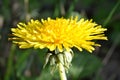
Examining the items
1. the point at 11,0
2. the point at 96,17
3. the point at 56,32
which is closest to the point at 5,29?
the point at 11,0

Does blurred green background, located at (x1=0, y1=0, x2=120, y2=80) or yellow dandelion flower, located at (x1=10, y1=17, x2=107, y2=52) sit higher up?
blurred green background, located at (x1=0, y1=0, x2=120, y2=80)

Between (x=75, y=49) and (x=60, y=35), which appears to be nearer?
(x=60, y=35)

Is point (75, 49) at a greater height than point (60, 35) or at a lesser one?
greater

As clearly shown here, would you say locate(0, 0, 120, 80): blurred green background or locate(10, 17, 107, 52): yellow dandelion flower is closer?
locate(10, 17, 107, 52): yellow dandelion flower

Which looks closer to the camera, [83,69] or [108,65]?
[83,69]

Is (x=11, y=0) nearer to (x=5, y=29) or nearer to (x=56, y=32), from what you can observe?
(x=5, y=29)

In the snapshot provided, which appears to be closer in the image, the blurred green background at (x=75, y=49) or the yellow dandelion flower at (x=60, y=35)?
the yellow dandelion flower at (x=60, y=35)

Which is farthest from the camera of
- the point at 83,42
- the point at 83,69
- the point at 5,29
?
the point at 5,29

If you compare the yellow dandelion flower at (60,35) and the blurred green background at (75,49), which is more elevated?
the blurred green background at (75,49)
